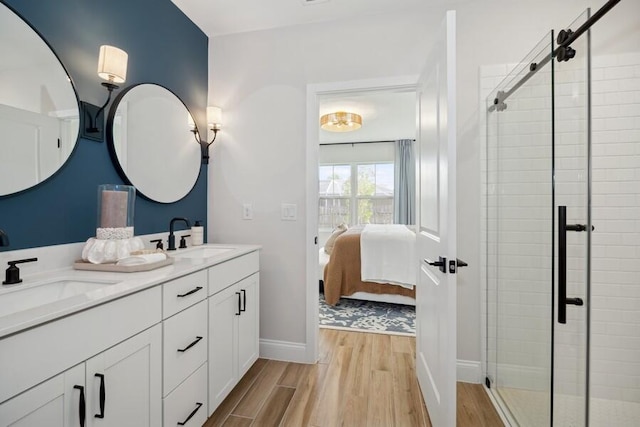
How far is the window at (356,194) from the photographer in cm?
643

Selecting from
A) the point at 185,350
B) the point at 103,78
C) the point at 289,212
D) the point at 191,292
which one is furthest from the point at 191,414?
the point at 103,78

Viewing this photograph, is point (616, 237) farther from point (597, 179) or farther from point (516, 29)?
point (516, 29)

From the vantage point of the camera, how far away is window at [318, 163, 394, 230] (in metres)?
6.43

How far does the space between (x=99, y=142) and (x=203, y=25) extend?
53.9 inches

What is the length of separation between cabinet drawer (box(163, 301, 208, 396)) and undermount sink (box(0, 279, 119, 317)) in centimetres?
34

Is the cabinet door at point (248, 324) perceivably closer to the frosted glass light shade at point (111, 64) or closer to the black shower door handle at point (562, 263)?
→ the frosted glass light shade at point (111, 64)

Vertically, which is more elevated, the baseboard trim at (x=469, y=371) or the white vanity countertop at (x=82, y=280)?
the white vanity countertop at (x=82, y=280)

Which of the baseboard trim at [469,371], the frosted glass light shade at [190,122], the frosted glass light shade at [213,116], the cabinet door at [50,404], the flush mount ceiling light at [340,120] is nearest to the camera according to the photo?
the cabinet door at [50,404]

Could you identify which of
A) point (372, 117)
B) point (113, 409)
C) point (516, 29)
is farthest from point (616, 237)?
point (372, 117)

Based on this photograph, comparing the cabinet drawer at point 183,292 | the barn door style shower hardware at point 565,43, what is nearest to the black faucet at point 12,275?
the cabinet drawer at point 183,292

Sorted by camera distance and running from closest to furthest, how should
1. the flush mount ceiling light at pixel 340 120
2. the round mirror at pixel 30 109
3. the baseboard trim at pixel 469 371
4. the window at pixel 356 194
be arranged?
the round mirror at pixel 30 109 < the baseboard trim at pixel 469 371 < the flush mount ceiling light at pixel 340 120 < the window at pixel 356 194

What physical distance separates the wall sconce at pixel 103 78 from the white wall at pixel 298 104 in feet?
3.08

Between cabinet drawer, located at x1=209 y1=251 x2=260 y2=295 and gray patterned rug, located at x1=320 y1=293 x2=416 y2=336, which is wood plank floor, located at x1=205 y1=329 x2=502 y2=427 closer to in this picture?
gray patterned rug, located at x1=320 y1=293 x2=416 y2=336

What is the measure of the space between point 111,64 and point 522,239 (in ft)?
7.46
